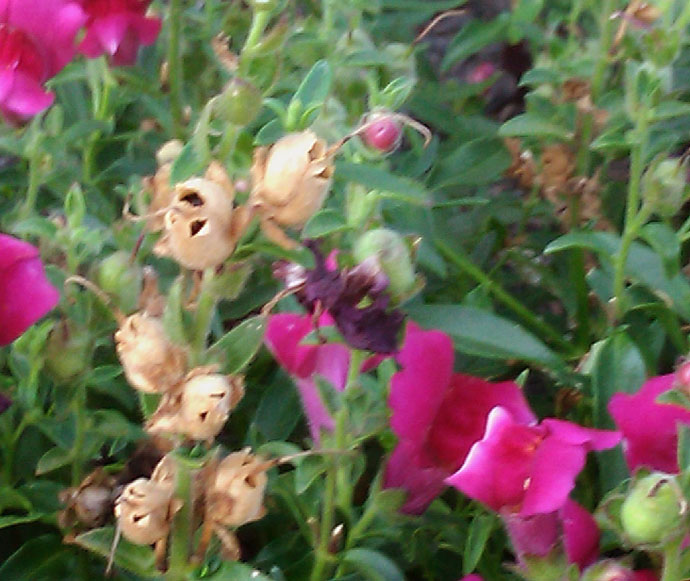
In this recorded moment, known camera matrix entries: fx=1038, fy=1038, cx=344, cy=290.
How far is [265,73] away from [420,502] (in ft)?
0.64

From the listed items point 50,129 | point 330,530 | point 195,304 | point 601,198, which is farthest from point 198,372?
point 601,198

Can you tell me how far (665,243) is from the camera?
0.52 m

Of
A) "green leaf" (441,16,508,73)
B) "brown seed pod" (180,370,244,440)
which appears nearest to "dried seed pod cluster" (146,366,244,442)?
"brown seed pod" (180,370,244,440)

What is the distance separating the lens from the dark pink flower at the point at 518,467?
375 millimetres

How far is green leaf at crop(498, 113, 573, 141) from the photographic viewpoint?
607 mm

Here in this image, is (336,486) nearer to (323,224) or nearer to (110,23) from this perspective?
(323,224)

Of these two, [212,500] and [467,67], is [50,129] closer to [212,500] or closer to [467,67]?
[212,500]

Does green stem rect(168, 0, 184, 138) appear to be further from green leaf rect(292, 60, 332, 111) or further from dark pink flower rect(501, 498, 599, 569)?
dark pink flower rect(501, 498, 599, 569)

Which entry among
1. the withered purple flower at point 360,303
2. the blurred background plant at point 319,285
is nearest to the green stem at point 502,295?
the blurred background plant at point 319,285

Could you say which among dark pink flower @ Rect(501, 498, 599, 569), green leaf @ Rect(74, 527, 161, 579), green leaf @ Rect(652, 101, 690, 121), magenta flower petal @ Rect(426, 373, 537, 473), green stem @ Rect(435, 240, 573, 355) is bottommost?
green stem @ Rect(435, 240, 573, 355)

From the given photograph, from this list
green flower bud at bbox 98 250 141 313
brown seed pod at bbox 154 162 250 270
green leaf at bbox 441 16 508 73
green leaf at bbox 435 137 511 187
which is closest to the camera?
brown seed pod at bbox 154 162 250 270

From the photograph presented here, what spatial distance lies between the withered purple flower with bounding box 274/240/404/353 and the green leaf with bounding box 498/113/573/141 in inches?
10.4

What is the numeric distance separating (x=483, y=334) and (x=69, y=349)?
196mm

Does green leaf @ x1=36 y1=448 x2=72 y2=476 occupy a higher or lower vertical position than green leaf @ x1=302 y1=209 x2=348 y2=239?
lower
